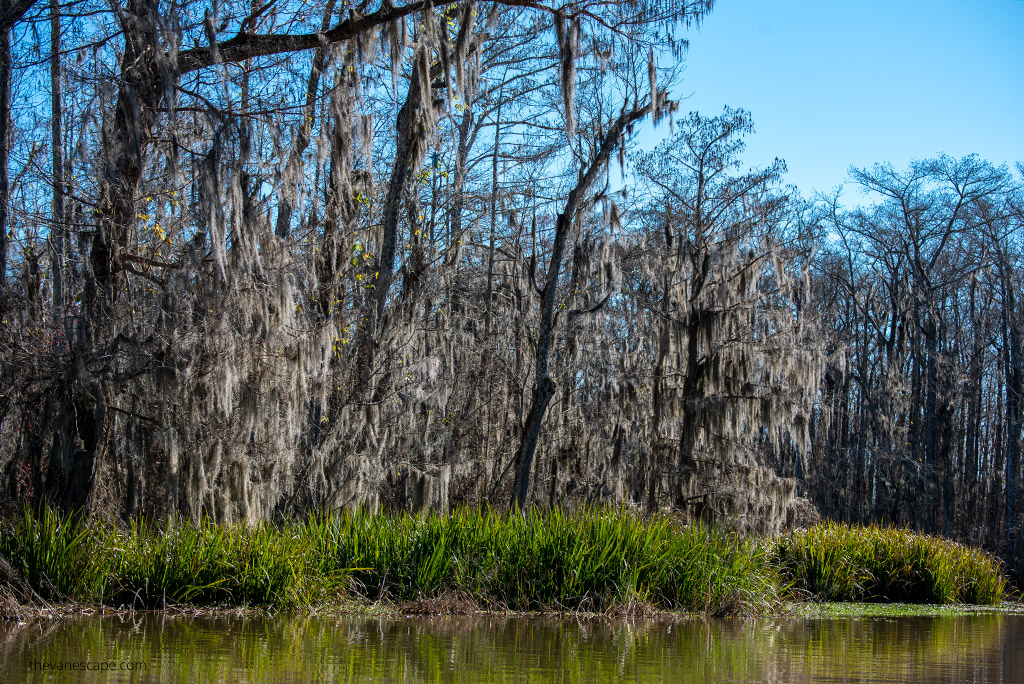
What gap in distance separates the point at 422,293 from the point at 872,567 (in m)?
7.90

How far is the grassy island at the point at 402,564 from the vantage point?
7.92 meters

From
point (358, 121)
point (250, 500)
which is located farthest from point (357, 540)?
point (358, 121)

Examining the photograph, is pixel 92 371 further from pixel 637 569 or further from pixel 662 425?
pixel 662 425

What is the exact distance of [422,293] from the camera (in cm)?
1495

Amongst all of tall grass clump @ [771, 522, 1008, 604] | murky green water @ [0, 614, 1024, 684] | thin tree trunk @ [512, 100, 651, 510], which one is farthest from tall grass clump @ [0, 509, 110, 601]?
tall grass clump @ [771, 522, 1008, 604]

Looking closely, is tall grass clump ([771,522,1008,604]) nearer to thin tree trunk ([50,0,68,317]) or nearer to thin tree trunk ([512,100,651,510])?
thin tree trunk ([512,100,651,510])

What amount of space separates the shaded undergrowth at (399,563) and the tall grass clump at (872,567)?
2.18 meters

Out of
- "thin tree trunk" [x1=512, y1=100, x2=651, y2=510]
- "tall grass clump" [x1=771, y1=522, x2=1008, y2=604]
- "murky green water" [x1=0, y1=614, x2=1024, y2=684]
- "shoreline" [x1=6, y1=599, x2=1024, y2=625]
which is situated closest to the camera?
"murky green water" [x1=0, y1=614, x2=1024, y2=684]

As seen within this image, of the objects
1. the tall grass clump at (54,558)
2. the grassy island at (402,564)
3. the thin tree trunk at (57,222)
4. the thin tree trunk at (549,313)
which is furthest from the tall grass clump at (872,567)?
the thin tree trunk at (57,222)

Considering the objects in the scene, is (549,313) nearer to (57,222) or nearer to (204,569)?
(204,569)

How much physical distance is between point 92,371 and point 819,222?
77.4ft

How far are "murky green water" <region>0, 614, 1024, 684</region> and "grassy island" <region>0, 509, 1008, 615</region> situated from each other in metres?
0.42

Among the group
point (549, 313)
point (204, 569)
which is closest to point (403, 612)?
point (204, 569)

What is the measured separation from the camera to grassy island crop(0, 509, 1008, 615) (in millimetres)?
7922
